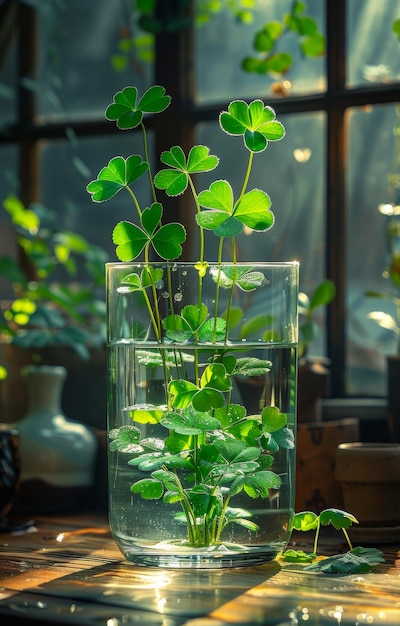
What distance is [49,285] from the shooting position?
6.67 feet

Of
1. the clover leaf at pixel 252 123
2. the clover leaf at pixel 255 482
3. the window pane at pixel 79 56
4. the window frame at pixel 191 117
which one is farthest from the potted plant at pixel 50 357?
the clover leaf at pixel 252 123

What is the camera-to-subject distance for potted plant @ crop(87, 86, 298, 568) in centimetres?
108

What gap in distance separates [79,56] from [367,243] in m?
0.73

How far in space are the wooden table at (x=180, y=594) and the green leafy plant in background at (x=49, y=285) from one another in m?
0.61

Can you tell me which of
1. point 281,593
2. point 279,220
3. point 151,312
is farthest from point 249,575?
point 279,220

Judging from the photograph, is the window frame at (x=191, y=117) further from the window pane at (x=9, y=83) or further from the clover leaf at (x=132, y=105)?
the clover leaf at (x=132, y=105)

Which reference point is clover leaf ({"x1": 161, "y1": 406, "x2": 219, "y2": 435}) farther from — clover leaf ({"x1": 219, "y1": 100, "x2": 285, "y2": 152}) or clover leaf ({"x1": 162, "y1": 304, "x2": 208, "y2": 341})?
clover leaf ({"x1": 219, "y1": 100, "x2": 285, "y2": 152})

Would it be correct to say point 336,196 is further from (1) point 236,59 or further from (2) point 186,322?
(2) point 186,322

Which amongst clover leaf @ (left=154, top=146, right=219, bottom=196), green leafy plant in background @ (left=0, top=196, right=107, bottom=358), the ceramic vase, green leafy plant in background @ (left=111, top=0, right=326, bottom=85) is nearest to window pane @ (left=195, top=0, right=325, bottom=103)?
green leafy plant in background @ (left=111, top=0, right=326, bottom=85)

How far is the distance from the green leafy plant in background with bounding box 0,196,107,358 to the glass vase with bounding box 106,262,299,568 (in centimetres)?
61

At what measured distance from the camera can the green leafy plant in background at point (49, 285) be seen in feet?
5.88

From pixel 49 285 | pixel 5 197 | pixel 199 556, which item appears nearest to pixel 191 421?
pixel 199 556

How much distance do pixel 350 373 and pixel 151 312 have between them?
67 centimetres

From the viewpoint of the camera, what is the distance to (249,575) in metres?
1.08
